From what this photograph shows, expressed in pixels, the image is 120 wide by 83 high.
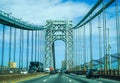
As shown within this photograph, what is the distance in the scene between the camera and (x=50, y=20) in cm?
17112

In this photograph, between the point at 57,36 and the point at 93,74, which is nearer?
the point at 93,74

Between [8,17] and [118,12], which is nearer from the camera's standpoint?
[118,12]

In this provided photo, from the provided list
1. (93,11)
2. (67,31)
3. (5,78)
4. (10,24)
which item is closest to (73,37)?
(67,31)

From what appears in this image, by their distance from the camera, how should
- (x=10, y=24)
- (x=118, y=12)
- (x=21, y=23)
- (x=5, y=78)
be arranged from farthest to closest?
(x=21, y=23)
(x=10, y=24)
(x=118, y=12)
(x=5, y=78)

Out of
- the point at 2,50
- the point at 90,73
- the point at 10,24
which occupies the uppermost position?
the point at 10,24

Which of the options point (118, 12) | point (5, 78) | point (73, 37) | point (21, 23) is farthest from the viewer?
point (73, 37)

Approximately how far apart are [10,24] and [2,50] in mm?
9006

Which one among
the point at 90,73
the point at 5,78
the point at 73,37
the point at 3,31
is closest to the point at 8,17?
the point at 3,31

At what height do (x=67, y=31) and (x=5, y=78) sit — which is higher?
(x=67, y=31)

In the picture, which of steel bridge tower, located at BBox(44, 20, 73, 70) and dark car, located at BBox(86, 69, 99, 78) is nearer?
dark car, located at BBox(86, 69, 99, 78)

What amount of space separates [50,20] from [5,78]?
135 meters

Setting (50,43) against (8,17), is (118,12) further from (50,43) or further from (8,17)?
(50,43)

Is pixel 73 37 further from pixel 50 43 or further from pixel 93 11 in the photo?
pixel 93 11

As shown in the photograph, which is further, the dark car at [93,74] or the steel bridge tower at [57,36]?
the steel bridge tower at [57,36]
